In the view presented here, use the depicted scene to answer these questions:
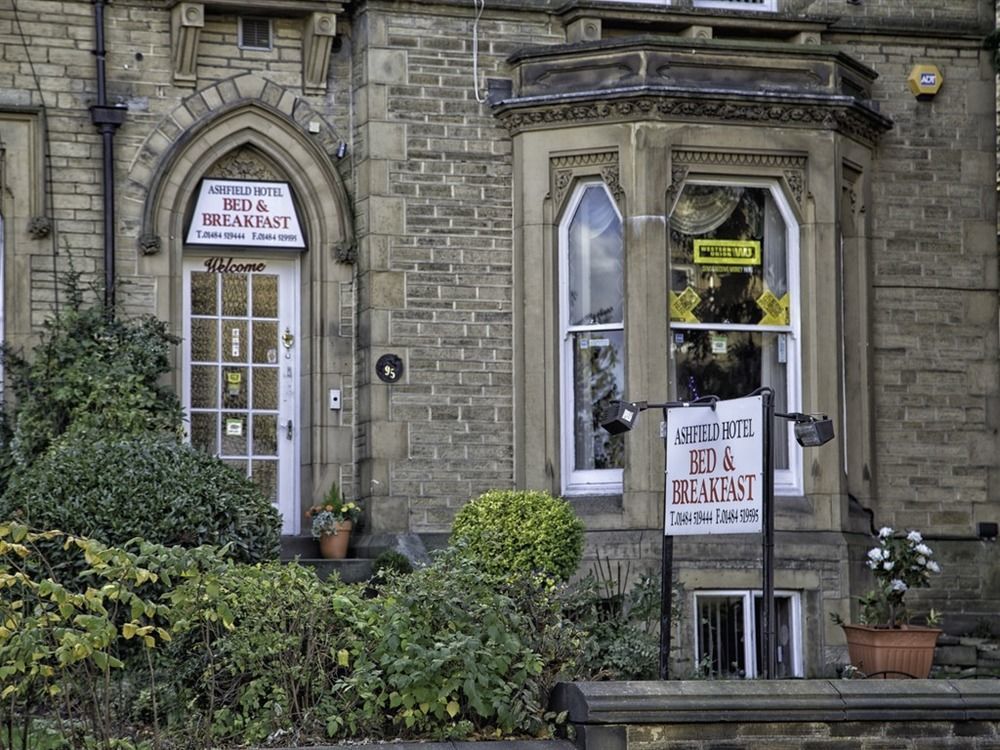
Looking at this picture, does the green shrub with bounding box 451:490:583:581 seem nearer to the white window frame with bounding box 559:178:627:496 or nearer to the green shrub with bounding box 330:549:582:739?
the white window frame with bounding box 559:178:627:496

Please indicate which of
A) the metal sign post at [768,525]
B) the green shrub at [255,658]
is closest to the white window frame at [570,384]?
the metal sign post at [768,525]

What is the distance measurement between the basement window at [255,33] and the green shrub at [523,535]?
4.47 m

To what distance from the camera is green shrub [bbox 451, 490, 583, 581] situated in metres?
12.1

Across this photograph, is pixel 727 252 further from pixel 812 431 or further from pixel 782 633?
pixel 812 431

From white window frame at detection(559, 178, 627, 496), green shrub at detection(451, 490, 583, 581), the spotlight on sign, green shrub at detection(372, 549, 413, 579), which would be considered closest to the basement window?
white window frame at detection(559, 178, 627, 496)

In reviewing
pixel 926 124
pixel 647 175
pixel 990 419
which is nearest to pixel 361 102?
pixel 647 175

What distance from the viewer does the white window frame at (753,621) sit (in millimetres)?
13734

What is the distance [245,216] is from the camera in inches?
568

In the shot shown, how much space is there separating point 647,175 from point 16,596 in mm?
6170

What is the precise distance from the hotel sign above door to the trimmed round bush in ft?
9.17

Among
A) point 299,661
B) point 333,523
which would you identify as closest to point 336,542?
point 333,523

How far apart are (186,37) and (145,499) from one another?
444cm

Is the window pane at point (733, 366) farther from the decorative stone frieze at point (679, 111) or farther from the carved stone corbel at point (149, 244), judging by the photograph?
the carved stone corbel at point (149, 244)

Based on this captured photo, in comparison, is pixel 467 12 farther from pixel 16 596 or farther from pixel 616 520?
pixel 16 596
